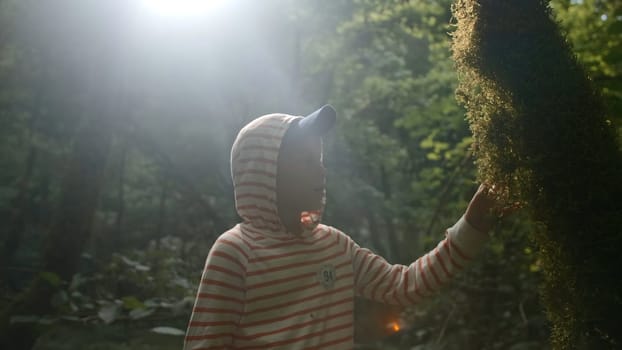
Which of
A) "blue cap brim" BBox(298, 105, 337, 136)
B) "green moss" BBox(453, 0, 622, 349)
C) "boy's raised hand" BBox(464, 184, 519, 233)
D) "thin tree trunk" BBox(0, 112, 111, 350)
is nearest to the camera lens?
"green moss" BBox(453, 0, 622, 349)

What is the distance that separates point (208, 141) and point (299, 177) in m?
8.67

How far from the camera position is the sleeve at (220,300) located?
1717mm

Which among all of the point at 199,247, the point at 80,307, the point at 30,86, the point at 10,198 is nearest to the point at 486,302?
the point at 80,307

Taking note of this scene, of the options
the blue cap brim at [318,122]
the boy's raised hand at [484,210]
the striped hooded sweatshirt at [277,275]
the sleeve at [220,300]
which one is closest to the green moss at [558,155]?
the boy's raised hand at [484,210]

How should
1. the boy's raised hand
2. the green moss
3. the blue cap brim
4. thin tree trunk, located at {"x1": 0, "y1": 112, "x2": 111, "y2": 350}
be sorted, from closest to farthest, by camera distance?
the green moss → the boy's raised hand → the blue cap brim → thin tree trunk, located at {"x1": 0, "y1": 112, "x2": 111, "y2": 350}

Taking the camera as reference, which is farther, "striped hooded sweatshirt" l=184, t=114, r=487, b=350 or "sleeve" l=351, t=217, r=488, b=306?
"sleeve" l=351, t=217, r=488, b=306

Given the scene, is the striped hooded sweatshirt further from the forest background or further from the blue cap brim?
the forest background

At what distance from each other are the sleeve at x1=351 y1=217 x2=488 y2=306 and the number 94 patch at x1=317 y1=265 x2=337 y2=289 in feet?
0.59

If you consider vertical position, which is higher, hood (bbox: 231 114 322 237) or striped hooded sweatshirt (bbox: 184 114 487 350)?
hood (bbox: 231 114 322 237)

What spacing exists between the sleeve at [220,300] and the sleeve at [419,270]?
535 mm

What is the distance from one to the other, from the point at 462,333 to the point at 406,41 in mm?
8037

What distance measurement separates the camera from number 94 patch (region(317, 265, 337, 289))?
6.37 ft

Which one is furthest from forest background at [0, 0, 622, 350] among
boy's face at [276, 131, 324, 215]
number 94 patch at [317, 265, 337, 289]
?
number 94 patch at [317, 265, 337, 289]

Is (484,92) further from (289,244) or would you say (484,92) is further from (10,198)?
(10,198)
